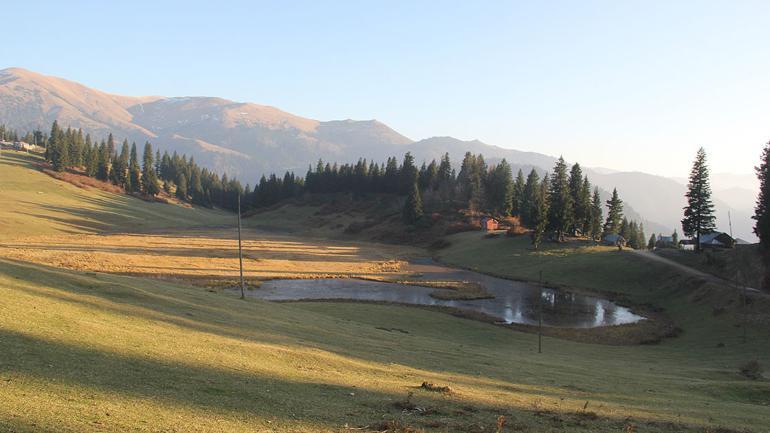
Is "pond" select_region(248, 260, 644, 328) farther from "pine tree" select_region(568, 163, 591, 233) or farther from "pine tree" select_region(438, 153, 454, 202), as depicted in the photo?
"pine tree" select_region(438, 153, 454, 202)

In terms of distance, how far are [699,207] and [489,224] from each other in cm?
6024

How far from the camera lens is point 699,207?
93.2 meters

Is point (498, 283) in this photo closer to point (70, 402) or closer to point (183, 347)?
point (183, 347)

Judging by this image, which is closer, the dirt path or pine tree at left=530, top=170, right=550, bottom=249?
the dirt path

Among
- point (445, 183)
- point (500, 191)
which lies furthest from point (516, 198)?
point (445, 183)

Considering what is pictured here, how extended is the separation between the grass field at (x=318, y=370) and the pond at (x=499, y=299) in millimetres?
9163

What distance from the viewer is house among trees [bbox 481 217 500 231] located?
146 m

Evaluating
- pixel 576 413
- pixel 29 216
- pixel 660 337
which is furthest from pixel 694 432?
pixel 29 216

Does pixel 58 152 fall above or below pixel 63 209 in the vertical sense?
above

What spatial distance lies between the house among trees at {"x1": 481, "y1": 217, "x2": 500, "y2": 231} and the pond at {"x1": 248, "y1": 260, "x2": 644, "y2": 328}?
186ft

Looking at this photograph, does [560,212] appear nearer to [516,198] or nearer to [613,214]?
[613,214]

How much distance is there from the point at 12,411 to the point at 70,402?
1435mm

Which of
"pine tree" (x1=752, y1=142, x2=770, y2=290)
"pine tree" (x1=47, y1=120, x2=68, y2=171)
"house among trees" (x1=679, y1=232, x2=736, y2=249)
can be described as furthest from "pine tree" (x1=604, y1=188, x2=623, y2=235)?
"pine tree" (x1=47, y1=120, x2=68, y2=171)

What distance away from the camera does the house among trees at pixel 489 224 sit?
14550 cm
